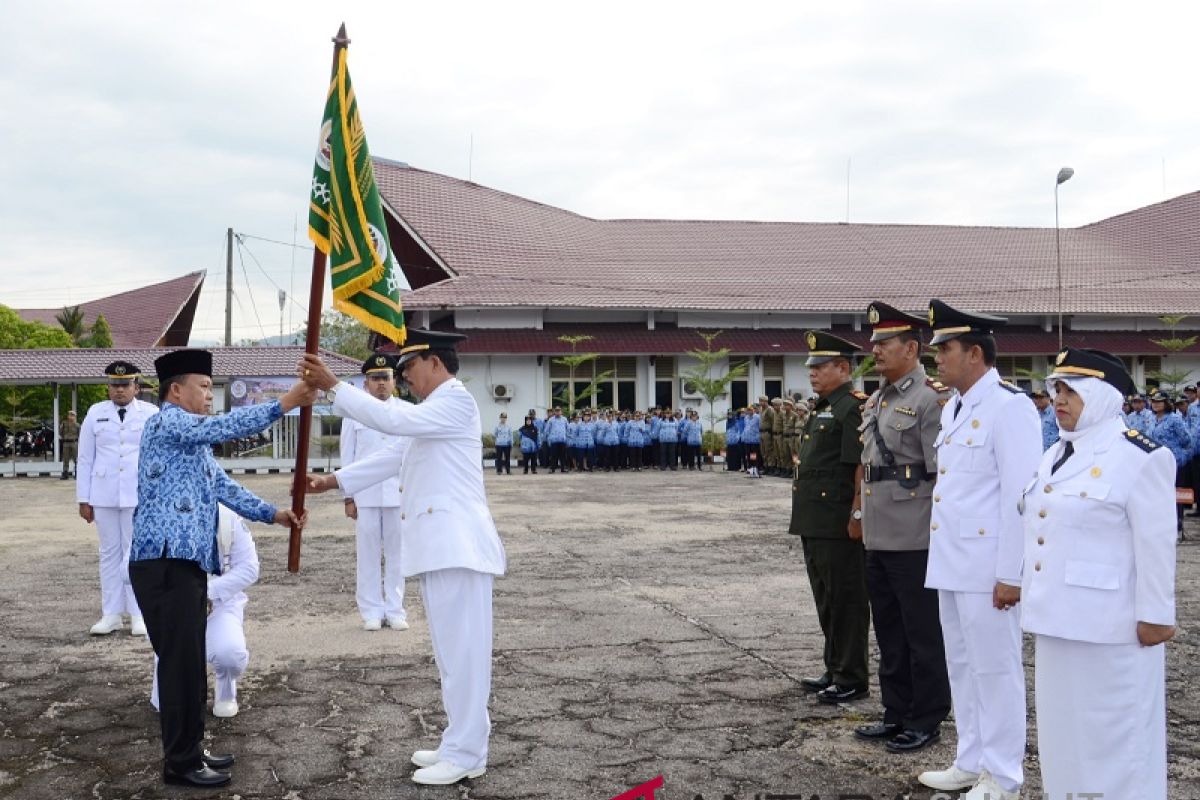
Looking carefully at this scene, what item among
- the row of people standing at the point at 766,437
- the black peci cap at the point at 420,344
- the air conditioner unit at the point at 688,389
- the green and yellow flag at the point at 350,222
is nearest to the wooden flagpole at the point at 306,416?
the green and yellow flag at the point at 350,222

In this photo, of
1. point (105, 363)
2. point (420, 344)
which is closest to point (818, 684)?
point (420, 344)

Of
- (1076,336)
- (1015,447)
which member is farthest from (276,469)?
(1015,447)

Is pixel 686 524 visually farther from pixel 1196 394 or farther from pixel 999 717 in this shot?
pixel 999 717

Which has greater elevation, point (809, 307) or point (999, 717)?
point (809, 307)

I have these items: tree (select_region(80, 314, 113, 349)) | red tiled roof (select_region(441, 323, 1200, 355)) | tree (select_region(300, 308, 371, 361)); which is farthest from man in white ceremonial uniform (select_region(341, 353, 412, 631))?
tree (select_region(300, 308, 371, 361))

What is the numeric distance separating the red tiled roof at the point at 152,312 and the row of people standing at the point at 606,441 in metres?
23.1

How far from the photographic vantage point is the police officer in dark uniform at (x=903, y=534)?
507cm

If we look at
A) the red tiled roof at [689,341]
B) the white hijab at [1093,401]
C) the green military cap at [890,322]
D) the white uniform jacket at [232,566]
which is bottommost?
the white uniform jacket at [232,566]

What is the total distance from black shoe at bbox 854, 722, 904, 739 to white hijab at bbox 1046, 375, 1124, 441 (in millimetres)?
1929

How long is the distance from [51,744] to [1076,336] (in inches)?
1413

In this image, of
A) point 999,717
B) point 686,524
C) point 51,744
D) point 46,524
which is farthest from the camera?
point 46,524

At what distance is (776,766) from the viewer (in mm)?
4734

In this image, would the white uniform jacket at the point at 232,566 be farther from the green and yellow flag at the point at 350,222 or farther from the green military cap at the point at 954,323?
the green military cap at the point at 954,323

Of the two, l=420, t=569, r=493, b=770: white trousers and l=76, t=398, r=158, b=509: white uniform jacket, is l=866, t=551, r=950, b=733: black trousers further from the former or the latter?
l=76, t=398, r=158, b=509: white uniform jacket
